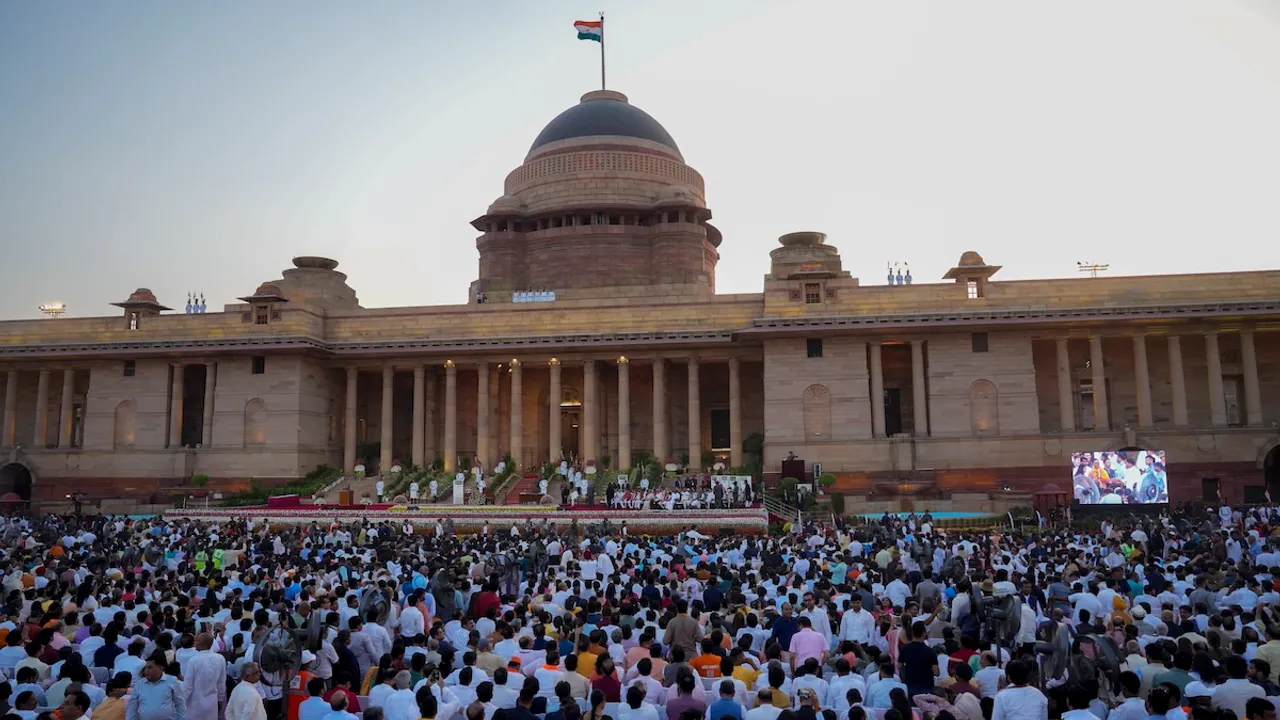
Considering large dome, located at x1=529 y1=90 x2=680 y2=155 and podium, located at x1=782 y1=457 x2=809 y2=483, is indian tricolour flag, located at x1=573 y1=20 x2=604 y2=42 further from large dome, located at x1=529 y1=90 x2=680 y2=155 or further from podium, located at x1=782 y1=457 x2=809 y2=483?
podium, located at x1=782 y1=457 x2=809 y2=483

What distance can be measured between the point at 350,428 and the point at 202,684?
3805 centimetres

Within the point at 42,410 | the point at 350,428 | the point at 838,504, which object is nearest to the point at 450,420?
the point at 350,428

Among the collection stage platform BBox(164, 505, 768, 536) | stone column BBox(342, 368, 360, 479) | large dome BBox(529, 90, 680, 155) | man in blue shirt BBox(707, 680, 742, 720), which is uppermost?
large dome BBox(529, 90, 680, 155)

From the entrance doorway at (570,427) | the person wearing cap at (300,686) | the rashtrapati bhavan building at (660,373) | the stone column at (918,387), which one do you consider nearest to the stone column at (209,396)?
the rashtrapati bhavan building at (660,373)

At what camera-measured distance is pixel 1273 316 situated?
40.0 metres

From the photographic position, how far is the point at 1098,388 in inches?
1623

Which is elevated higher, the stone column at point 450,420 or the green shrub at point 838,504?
the stone column at point 450,420

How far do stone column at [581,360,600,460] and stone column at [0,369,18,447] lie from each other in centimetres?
2937

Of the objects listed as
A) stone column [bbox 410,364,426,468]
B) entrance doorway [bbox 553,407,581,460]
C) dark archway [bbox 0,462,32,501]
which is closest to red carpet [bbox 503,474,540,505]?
stone column [bbox 410,364,426,468]

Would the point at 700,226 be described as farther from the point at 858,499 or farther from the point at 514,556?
the point at 514,556

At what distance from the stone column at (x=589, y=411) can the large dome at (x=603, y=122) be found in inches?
749

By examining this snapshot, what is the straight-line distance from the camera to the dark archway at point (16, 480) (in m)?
46.9

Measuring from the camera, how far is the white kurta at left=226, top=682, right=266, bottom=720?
8820 mm

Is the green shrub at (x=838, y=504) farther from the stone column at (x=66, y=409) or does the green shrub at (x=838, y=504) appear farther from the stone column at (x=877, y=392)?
the stone column at (x=66, y=409)
